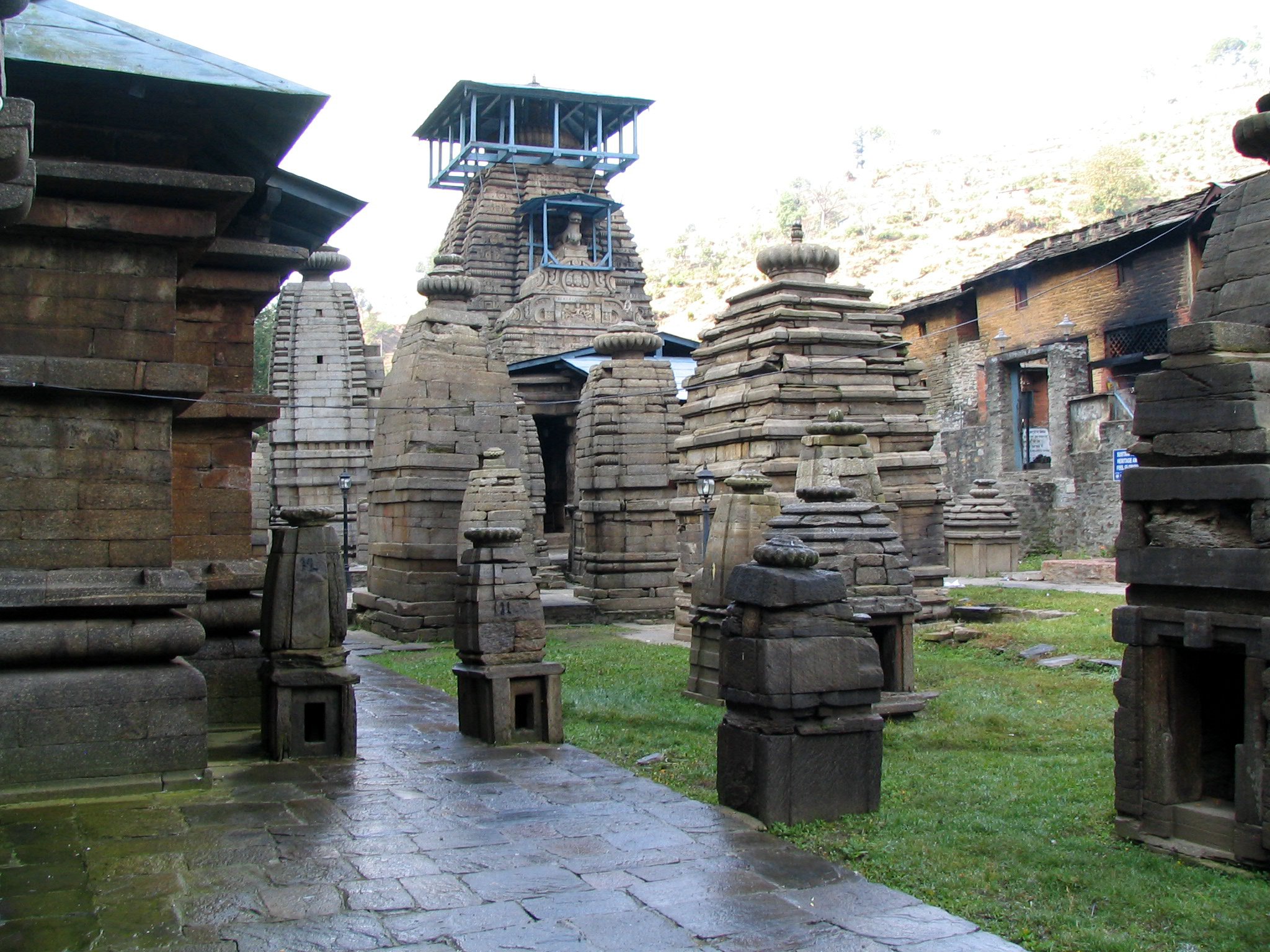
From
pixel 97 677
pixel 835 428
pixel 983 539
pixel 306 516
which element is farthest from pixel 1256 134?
pixel 983 539

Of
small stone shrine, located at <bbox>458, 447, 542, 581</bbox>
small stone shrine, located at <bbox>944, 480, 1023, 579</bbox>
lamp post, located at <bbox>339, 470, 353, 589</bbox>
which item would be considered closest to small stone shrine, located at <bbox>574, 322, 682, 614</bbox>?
small stone shrine, located at <bbox>458, 447, 542, 581</bbox>

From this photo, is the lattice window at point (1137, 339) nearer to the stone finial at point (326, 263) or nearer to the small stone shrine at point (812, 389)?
the small stone shrine at point (812, 389)

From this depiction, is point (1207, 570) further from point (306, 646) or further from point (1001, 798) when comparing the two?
point (306, 646)

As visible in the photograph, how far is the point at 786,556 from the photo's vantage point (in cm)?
648

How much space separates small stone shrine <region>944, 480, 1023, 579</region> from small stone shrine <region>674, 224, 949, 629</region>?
297 inches

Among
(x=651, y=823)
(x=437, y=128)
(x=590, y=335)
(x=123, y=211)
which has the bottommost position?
(x=651, y=823)

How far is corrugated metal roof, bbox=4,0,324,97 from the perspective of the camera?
6914 mm

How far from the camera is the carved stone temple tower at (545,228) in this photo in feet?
118

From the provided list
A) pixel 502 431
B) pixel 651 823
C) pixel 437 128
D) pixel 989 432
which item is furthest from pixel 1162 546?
pixel 437 128

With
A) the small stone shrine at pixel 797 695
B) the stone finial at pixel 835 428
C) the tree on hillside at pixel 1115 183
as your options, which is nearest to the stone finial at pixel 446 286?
the stone finial at pixel 835 428

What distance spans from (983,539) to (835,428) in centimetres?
1063

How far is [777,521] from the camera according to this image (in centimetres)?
991

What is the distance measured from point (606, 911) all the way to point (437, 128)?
45.3 metres

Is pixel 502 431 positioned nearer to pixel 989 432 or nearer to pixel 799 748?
pixel 799 748
